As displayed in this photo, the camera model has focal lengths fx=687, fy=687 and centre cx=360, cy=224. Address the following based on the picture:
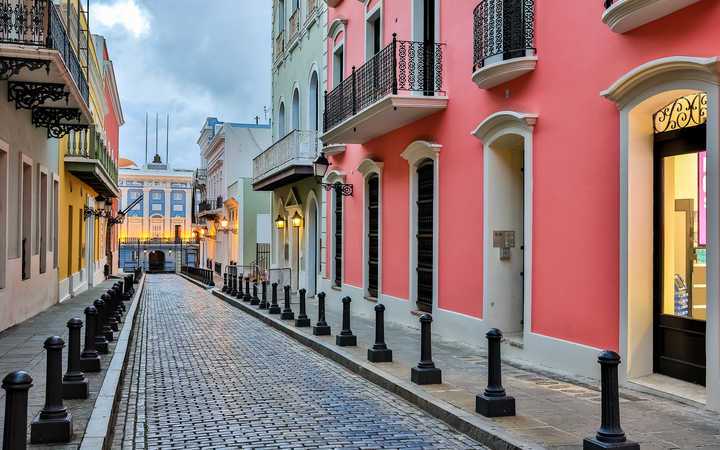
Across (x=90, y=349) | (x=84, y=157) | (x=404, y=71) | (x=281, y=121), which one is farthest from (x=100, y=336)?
(x=281, y=121)

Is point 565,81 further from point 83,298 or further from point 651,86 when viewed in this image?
point 83,298

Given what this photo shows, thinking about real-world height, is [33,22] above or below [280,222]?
above

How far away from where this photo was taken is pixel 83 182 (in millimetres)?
25016

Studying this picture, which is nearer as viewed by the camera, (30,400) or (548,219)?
(30,400)

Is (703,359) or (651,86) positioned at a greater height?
(651,86)

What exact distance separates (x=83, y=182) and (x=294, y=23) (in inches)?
377

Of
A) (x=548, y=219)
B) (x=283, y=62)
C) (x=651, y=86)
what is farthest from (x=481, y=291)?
(x=283, y=62)

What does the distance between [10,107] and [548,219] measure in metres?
9.78

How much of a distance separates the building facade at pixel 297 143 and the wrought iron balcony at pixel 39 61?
727 centimetres

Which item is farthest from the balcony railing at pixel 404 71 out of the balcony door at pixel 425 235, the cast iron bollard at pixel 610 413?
the cast iron bollard at pixel 610 413

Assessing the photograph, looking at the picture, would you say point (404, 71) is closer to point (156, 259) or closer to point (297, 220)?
point (297, 220)

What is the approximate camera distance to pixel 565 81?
8.82 metres

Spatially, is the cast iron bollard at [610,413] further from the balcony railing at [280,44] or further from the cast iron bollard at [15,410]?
the balcony railing at [280,44]

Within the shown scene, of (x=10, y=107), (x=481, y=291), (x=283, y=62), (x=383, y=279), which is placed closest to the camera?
(x=481, y=291)
